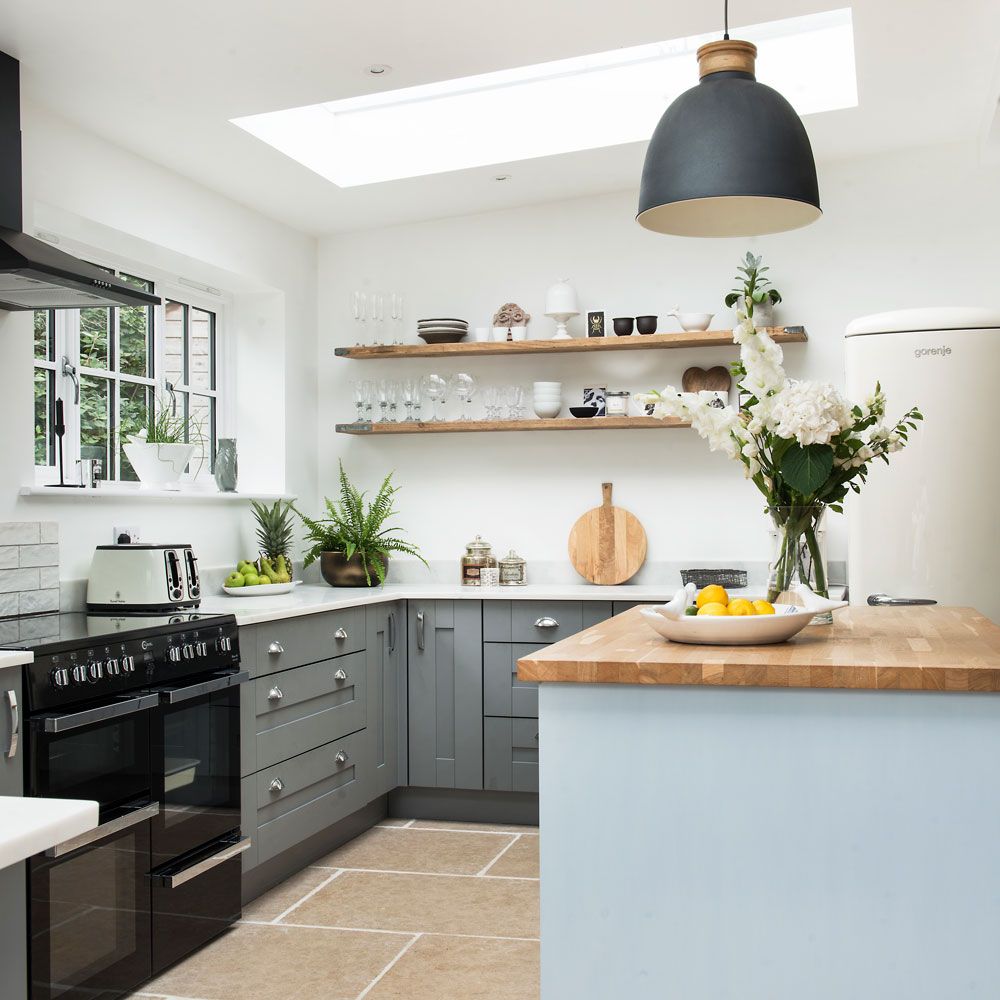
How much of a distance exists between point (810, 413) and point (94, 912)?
198 centimetres

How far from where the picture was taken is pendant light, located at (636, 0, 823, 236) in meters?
2.07

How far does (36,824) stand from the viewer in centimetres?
100

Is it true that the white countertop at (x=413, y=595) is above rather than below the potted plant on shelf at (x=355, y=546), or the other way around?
below

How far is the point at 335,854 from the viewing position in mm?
4039

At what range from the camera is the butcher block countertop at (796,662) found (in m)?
1.80

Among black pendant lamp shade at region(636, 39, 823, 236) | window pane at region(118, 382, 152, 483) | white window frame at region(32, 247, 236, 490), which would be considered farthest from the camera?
window pane at region(118, 382, 152, 483)

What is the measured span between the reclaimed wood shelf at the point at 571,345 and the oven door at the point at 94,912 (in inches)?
98.0

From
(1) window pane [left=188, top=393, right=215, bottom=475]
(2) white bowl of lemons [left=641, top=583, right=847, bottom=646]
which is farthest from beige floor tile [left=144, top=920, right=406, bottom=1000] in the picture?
(1) window pane [left=188, top=393, right=215, bottom=475]

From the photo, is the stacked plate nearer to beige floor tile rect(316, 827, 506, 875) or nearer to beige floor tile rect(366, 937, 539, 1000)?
beige floor tile rect(316, 827, 506, 875)

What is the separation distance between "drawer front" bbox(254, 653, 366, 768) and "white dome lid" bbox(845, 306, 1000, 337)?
220 centimetres

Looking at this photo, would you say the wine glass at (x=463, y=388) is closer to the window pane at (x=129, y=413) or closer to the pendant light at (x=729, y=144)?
the window pane at (x=129, y=413)

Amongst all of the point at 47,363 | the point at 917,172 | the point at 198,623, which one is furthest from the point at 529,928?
the point at 917,172

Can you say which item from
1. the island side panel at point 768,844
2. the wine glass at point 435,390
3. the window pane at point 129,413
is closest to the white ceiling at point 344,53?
the window pane at point 129,413

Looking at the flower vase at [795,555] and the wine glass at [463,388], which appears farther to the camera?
the wine glass at [463,388]
